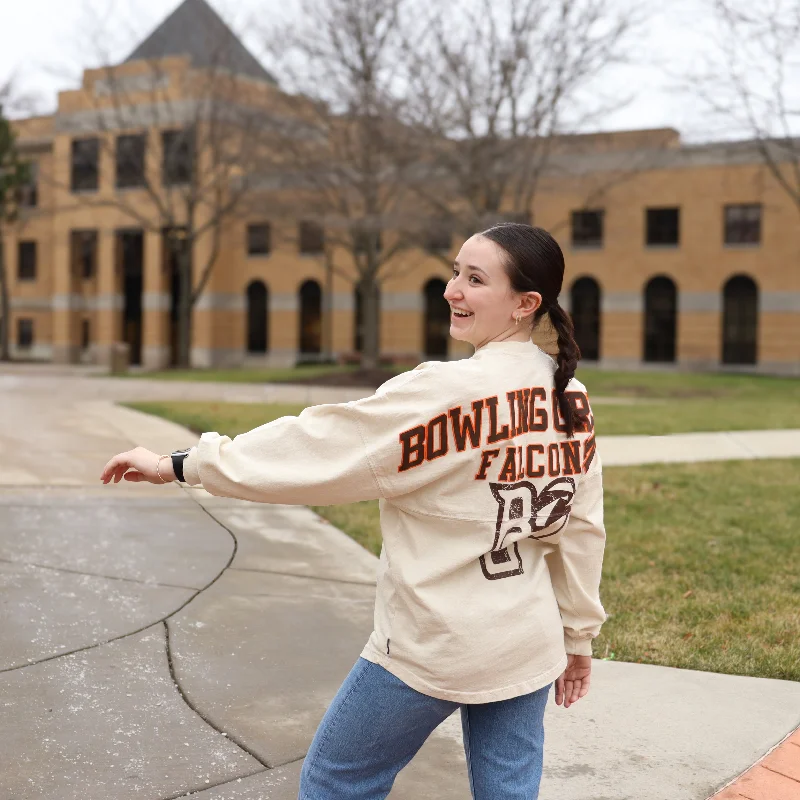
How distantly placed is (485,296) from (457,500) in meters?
0.45

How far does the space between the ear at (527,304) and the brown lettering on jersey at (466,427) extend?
0.83 ft

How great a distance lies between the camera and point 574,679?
244 centimetres

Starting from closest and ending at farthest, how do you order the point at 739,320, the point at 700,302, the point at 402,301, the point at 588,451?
the point at 588,451
the point at 739,320
the point at 700,302
the point at 402,301

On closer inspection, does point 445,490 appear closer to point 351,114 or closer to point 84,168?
point 351,114

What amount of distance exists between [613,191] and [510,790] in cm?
3641

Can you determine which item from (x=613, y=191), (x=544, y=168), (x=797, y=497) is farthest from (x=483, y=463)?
(x=613, y=191)

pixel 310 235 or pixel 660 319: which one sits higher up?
pixel 310 235

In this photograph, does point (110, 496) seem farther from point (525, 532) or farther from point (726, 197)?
point (726, 197)

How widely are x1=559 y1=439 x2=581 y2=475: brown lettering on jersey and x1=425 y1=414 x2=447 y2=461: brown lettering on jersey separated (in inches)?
12.0

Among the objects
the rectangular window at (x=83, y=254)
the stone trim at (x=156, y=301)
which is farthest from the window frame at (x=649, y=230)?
the rectangular window at (x=83, y=254)

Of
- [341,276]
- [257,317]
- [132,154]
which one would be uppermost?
[132,154]

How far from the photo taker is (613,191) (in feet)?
121

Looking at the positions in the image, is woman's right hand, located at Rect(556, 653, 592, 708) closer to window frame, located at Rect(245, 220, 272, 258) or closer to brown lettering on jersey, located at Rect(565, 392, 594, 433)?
brown lettering on jersey, located at Rect(565, 392, 594, 433)

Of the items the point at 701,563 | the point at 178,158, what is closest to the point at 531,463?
the point at 701,563
